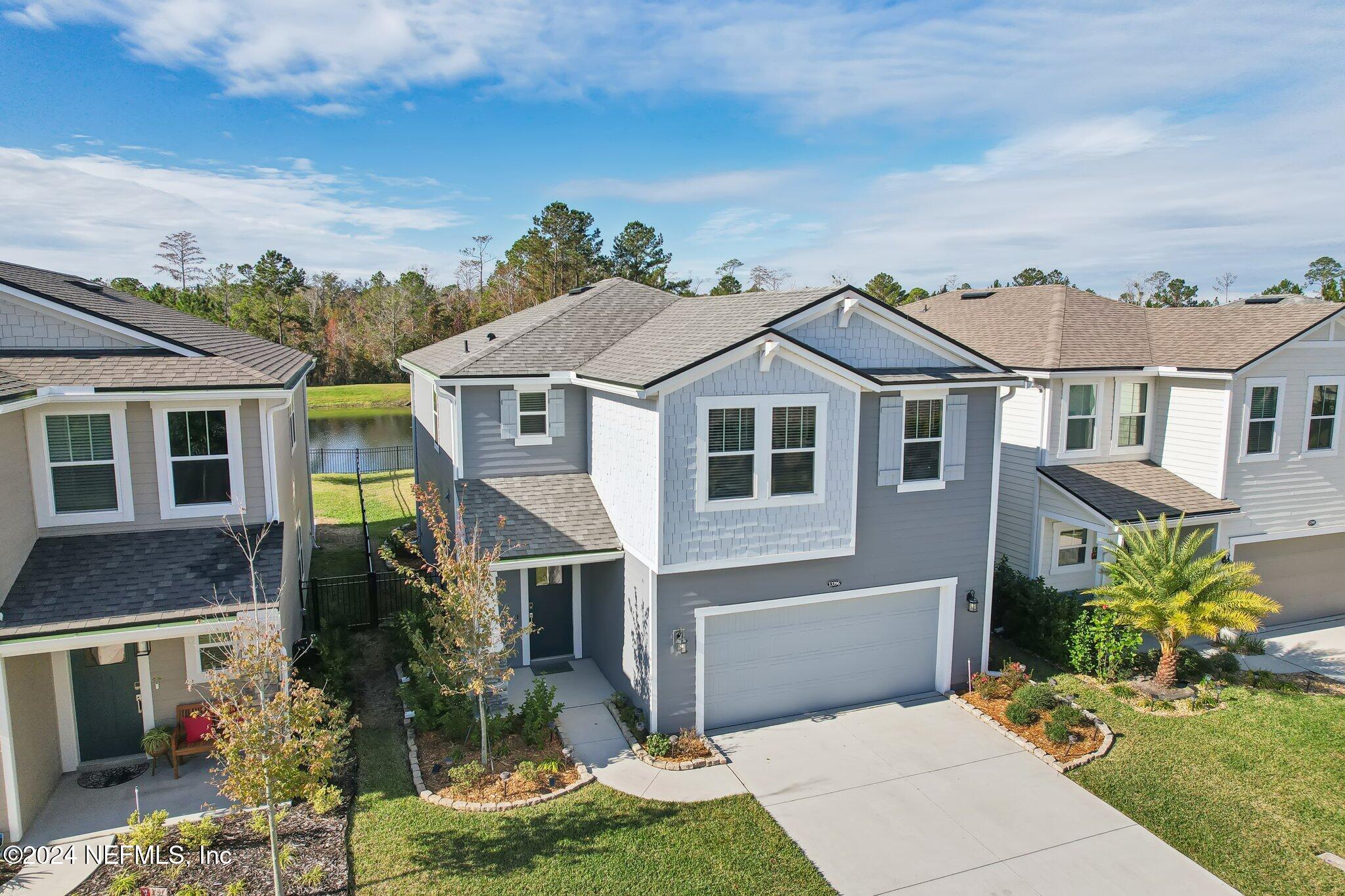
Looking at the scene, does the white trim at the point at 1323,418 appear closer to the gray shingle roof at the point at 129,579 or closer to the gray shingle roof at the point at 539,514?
the gray shingle roof at the point at 539,514

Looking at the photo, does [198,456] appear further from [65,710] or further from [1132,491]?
[1132,491]

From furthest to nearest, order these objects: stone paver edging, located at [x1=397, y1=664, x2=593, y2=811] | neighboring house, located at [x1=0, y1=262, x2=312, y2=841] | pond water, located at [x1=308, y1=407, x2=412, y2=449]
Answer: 1. pond water, located at [x1=308, y1=407, x2=412, y2=449]
2. stone paver edging, located at [x1=397, y1=664, x2=593, y2=811]
3. neighboring house, located at [x1=0, y1=262, x2=312, y2=841]

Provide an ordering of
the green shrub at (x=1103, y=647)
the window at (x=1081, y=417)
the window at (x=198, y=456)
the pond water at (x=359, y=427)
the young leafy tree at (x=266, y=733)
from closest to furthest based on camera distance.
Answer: the young leafy tree at (x=266, y=733), the window at (x=198, y=456), the green shrub at (x=1103, y=647), the window at (x=1081, y=417), the pond water at (x=359, y=427)

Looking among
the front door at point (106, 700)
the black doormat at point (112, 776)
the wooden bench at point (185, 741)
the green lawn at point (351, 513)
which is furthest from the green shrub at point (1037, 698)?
the green lawn at point (351, 513)

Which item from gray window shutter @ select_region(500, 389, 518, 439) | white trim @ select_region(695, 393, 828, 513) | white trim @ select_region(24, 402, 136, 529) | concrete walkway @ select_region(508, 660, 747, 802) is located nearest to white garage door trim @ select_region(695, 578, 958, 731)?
concrete walkway @ select_region(508, 660, 747, 802)

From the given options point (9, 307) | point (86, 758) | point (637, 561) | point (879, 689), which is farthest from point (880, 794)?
point (9, 307)

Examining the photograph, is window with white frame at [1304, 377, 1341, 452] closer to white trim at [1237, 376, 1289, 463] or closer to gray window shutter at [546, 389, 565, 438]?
white trim at [1237, 376, 1289, 463]

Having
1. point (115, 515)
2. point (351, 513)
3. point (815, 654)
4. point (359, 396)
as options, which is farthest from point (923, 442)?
point (359, 396)
